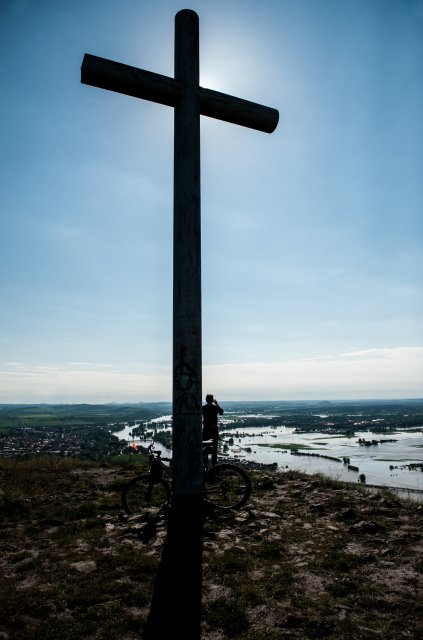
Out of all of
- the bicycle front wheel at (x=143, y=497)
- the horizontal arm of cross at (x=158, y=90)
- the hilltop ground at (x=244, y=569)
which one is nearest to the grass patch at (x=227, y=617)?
the hilltop ground at (x=244, y=569)

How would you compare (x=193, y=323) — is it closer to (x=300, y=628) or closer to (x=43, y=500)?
(x=300, y=628)

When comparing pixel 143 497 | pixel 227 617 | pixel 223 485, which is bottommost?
pixel 143 497

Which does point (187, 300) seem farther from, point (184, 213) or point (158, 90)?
point (158, 90)

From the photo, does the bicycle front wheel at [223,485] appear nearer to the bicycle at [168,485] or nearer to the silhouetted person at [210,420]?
the bicycle at [168,485]

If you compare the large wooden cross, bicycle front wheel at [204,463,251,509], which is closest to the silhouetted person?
bicycle front wheel at [204,463,251,509]

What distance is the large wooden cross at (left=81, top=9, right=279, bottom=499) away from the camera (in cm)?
602

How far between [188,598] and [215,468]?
351 centimetres

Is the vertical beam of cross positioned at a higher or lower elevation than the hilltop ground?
higher

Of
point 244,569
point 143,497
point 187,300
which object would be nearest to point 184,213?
point 187,300

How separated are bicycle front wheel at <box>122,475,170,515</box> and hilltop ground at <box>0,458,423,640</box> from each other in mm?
363

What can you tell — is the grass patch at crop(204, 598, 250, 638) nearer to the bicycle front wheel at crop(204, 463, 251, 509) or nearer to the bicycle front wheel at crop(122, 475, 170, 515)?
the bicycle front wheel at crop(204, 463, 251, 509)

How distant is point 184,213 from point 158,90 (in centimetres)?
230

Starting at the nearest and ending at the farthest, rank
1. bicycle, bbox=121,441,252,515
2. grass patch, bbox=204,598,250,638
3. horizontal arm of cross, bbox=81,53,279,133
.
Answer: grass patch, bbox=204,598,250,638 < horizontal arm of cross, bbox=81,53,279,133 < bicycle, bbox=121,441,252,515

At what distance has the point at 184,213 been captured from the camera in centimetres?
628
